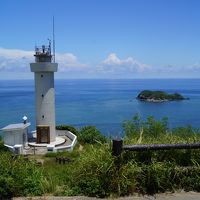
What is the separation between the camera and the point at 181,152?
565 centimetres

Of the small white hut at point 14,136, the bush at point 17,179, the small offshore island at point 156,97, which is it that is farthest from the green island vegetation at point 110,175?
the small offshore island at point 156,97

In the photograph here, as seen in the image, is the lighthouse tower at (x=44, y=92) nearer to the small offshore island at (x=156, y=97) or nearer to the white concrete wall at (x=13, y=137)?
the white concrete wall at (x=13, y=137)

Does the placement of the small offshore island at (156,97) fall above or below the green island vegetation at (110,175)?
below

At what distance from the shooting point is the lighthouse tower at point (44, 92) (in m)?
27.5

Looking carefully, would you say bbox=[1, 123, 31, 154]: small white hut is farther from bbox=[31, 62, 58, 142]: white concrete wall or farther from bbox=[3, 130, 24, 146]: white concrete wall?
bbox=[31, 62, 58, 142]: white concrete wall

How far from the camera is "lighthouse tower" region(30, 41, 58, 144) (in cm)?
2747

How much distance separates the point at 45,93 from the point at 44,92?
11cm

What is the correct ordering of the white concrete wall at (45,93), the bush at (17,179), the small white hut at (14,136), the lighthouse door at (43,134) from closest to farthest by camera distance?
the bush at (17,179) < the small white hut at (14,136) < the white concrete wall at (45,93) < the lighthouse door at (43,134)

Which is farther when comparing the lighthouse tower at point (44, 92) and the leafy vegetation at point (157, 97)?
the leafy vegetation at point (157, 97)

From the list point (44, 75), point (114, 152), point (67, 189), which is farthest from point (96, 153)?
point (44, 75)

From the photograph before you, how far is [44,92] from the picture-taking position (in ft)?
91.2

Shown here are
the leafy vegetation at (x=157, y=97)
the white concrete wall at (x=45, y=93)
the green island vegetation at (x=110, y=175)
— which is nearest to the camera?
the green island vegetation at (x=110, y=175)

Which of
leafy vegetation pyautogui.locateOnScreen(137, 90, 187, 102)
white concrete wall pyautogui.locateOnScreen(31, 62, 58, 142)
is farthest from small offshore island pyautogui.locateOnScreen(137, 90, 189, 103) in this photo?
white concrete wall pyautogui.locateOnScreen(31, 62, 58, 142)

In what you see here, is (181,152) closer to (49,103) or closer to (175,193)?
(175,193)
